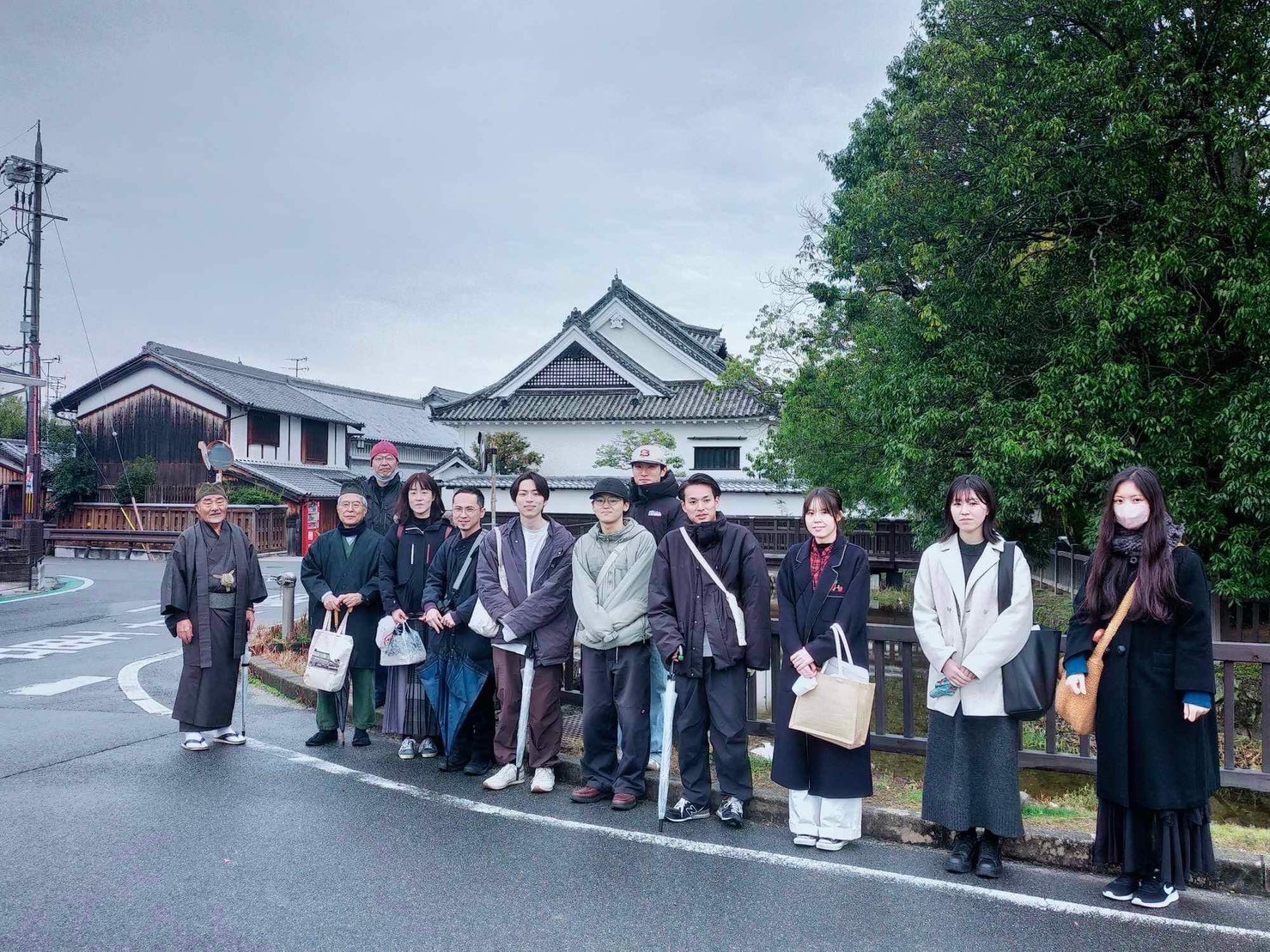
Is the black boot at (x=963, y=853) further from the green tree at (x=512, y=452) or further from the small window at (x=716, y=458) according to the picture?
the green tree at (x=512, y=452)

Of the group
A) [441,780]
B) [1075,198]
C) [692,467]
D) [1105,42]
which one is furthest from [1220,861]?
[692,467]

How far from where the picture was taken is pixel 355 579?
6.77 m

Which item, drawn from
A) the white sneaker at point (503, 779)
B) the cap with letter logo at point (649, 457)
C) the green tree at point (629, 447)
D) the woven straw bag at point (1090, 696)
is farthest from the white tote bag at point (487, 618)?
the green tree at point (629, 447)

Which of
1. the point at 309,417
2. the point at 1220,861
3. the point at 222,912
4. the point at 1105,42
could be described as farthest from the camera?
the point at 309,417

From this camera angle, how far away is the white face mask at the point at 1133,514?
4.10 metres

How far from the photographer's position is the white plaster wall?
119 ft

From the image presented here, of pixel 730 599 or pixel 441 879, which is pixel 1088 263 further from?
pixel 441 879

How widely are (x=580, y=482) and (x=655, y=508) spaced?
21.6 metres

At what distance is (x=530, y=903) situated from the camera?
13.1ft

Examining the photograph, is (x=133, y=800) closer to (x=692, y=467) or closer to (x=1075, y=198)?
(x=1075, y=198)

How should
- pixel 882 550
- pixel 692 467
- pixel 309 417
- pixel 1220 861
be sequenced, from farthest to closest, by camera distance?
pixel 309 417 < pixel 692 467 < pixel 882 550 < pixel 1220 861

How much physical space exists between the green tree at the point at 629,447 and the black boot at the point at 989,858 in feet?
73.3

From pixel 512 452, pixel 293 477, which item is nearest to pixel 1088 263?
pixel 512 452

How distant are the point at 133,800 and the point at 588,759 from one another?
2.82m
